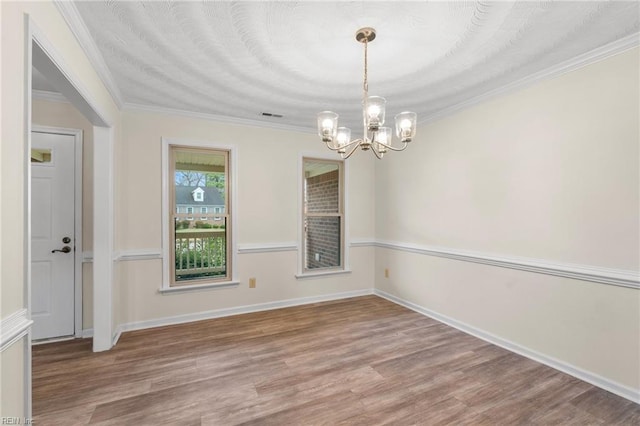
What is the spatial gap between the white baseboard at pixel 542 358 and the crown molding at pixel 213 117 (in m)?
2.91

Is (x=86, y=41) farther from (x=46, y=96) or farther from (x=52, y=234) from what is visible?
(x=52, y=234)

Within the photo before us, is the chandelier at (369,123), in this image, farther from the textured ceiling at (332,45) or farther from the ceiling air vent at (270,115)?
the ceiling air vent at (270,115)

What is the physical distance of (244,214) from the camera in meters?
3.71

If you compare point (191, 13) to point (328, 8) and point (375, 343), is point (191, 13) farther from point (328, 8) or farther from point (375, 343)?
point (375, 343)

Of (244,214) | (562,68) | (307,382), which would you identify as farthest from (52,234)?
(562,68)

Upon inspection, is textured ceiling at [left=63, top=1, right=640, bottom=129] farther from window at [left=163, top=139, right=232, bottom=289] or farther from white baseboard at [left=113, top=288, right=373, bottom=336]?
white baseboard at [left=113, top=288, right=373, bottom=336]

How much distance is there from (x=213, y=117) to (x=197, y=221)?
131 cm

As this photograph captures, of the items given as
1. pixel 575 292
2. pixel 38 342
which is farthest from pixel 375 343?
pixel 38 342

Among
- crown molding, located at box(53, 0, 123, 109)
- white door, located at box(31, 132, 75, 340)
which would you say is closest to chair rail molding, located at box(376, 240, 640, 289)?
crown molding, located at box(53, 0, 123, 109)

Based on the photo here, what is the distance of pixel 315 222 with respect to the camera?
14.6 ft

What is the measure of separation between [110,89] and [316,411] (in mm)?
3197

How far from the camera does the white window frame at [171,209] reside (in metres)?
3.33

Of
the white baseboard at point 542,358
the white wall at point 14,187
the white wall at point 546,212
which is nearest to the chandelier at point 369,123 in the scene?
the white wall at point 546,212

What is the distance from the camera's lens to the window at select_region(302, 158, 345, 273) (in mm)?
4352
